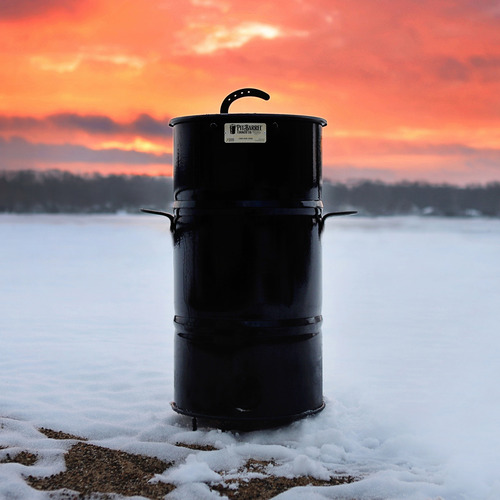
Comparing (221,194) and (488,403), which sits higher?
(221,194)

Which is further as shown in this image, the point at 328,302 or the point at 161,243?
the point at 161,243

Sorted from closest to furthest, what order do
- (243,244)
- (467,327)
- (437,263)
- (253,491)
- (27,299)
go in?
→ 1. (253,491)
2. (243,244)
3. (467,327)
4. (27,299)
5. (437,263)

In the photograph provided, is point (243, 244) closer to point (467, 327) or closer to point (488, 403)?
point (488, 403)

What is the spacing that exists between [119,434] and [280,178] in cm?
189

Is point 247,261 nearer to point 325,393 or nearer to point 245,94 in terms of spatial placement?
point 245,94

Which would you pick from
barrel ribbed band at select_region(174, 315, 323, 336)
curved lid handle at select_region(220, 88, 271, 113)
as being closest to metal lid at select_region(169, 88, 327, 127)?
curved lid handle at select_region(220, 88, 271, 113)

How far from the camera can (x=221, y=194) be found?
4527 millimetres

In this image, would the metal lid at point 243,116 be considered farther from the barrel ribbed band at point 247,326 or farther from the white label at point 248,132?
the barrel ribbed band at point 247,326

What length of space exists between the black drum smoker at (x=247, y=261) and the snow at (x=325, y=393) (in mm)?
282

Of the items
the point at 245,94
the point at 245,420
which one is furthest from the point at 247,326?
the point at 245,94

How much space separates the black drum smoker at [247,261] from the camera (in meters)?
4.51

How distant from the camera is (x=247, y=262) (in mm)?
4520

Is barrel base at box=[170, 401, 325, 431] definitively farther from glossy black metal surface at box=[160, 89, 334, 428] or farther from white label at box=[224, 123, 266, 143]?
white label at box=[224, 123, 266, 143]

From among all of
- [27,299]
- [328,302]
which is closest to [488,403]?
[328,302]
